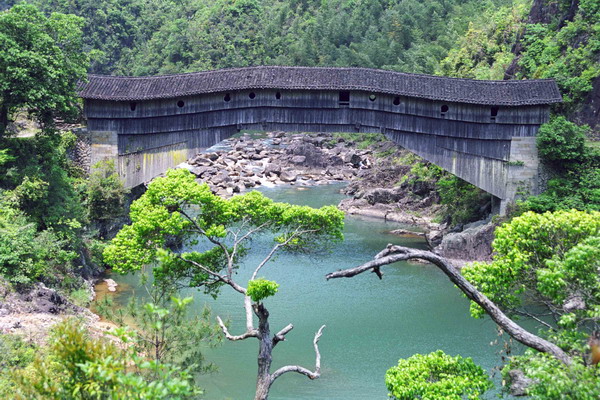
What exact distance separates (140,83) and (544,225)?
15468 millimetres

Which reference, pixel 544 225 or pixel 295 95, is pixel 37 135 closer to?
pixel 295 95

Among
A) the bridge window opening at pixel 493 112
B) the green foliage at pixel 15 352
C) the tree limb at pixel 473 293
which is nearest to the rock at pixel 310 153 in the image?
the bridge window opening at pixel 493 112

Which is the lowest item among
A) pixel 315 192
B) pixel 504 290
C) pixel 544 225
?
pixel 315 192

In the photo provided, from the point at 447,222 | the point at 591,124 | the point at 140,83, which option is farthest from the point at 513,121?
the point at 140,83

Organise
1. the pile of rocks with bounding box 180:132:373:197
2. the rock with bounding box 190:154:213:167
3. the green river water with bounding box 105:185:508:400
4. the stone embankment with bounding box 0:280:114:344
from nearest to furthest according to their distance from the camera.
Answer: the stone embankment with bounding box 0:280:114:344 → the green river water with bounding box 105:185:508:400 → the pile of rocks with bounding box 180:132:373:197 → the rock with bounding box 190:154:213:167

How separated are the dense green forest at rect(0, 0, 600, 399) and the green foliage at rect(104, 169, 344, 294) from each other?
0.39 meters

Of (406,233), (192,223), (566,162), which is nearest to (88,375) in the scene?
(192,223)

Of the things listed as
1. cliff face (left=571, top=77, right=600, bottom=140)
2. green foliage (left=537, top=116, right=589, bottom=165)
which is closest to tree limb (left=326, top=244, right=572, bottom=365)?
green foliage (left=537, top=116, right=589, bottom=165)

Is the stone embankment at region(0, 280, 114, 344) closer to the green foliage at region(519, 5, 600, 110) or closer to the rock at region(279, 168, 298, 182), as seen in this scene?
the green foliage at region(519, 5, 600, 110)

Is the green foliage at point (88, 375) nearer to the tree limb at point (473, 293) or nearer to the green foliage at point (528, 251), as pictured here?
the tree limb at point (473, 293)

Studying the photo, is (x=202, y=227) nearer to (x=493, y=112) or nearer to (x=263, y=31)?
(x=493, y=112)

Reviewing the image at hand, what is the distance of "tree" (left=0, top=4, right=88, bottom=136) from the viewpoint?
18.1 m

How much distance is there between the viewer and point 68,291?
1778 cm

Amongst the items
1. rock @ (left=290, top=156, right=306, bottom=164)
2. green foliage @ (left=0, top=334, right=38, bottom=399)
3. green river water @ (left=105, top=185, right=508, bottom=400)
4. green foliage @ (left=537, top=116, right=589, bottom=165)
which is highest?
green foliage @ (left=537, top=116, right=589, bottom=165)
